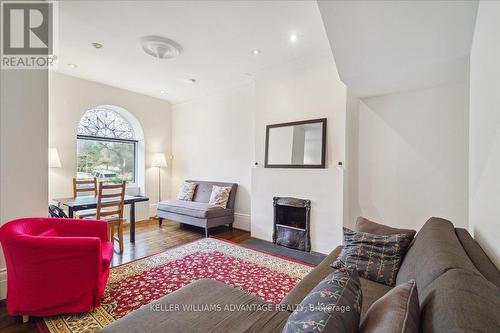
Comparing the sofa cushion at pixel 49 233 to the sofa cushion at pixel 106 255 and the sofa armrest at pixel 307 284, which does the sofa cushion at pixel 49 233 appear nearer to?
the sofa cushion at pixel 106 255

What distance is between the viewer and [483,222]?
1.37 m

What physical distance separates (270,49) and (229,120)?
1.92m

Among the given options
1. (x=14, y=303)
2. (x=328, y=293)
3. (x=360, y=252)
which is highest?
(x=328, y=293)

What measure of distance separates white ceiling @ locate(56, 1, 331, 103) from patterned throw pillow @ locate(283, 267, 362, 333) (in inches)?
96.6

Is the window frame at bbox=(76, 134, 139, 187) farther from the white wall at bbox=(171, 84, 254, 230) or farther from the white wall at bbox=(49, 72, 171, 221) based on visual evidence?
the white wall at bbox=(171, 84, 254, 230)

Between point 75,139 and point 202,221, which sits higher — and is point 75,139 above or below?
above

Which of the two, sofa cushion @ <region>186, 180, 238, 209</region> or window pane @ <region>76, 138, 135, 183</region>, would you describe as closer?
sofa cushion @ <region>186, 180, 238, 209</region>

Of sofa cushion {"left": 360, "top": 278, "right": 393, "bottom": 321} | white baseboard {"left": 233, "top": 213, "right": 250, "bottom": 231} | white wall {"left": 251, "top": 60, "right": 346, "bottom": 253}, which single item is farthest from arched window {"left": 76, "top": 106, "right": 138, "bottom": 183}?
sofa cushion {"left": 360, "top": 278, "right": 393, "bottom": 321}

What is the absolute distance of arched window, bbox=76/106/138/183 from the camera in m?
4.67

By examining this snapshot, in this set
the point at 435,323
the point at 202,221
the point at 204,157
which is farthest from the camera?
the point at 204,157

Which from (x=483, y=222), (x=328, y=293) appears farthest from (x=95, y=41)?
(x=483, y=222)

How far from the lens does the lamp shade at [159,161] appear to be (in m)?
5.38

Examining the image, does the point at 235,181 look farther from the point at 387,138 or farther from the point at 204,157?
the point at 387,138

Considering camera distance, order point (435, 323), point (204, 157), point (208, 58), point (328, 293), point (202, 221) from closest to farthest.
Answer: point (435, 323)
point (328, 293)
point (208, 58)
point (202, 221)
point (204, 157)
